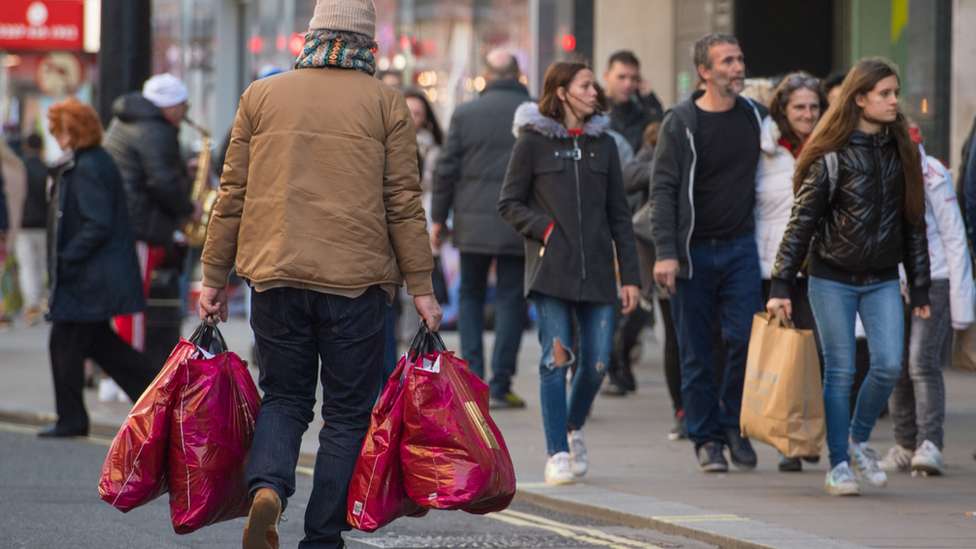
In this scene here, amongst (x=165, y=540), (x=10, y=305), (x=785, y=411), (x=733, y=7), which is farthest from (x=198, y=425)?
(x=10, y=305)

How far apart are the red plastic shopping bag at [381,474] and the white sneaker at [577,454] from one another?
2078 mm

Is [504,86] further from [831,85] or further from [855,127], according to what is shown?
[855,127]

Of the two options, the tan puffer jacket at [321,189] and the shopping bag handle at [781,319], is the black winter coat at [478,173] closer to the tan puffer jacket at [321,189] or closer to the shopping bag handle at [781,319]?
the shopping bag handle at [781,319]

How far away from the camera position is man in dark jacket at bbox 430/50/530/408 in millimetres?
8562

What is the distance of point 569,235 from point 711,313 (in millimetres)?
883

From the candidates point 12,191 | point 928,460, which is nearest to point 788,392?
point 928,460

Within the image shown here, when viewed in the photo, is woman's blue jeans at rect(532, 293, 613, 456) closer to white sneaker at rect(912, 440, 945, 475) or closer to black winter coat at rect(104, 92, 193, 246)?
white sneaker at rect(912, 440, 945, 475)

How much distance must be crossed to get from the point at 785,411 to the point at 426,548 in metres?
1.70

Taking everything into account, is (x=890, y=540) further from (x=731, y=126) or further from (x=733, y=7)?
(x=733, y=7)

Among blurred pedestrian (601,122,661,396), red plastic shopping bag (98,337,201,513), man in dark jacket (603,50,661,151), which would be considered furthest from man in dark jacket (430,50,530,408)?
red plastic shopping bag (98,337,201,513)

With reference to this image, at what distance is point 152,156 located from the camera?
344 inches

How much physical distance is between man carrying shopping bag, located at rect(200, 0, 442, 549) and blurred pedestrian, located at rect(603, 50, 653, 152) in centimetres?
470

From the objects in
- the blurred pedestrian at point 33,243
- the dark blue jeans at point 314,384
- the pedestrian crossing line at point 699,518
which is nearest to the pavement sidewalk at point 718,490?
the pedestrian crossing line at point 699,518

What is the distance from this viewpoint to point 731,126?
6.52m
